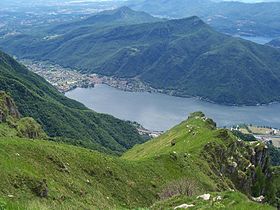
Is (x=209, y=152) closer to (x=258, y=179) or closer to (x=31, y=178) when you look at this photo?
(x=258, y=179)

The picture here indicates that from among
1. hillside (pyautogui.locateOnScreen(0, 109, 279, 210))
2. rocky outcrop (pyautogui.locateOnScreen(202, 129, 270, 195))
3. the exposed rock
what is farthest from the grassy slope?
the exposed rock

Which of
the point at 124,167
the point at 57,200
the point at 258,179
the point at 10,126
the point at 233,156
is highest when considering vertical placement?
the point at 57,200

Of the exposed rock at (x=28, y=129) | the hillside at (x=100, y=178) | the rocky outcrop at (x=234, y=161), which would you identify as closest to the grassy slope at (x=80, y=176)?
the hillside at (x=100, y=178)

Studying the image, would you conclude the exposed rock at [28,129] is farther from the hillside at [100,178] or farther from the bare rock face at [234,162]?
the bare rock face at [234,162]

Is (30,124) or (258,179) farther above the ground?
(30,124)

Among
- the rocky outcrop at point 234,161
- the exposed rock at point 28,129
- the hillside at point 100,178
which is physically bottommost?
the rocky outcrop at point 234,161

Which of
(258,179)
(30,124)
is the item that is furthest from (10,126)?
(258,179)

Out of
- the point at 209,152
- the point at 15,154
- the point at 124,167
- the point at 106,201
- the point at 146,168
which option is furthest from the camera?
the point at 209,152

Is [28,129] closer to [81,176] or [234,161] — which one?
[234,161]

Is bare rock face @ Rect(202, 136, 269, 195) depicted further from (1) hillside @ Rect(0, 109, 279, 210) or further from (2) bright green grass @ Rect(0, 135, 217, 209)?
(2) bright green grass @ Rect(0, 135, 217, 209)
